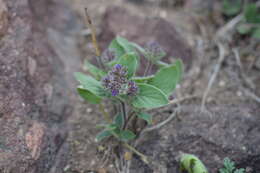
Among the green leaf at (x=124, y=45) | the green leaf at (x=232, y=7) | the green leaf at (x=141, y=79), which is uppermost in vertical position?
the green leaf at (x=232, y=7)

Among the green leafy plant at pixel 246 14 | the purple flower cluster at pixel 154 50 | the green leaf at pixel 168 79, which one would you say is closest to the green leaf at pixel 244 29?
the green leafy plant at pixel 246 14

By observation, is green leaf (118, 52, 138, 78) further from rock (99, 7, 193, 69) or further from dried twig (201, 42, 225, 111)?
rock (99, 7, 193, 69)

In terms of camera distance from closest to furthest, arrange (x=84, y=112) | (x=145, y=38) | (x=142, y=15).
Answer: (x=84, y=112) < (x=145, y=38) < (x=142, y=15)

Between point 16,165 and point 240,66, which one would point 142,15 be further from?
point 16,165

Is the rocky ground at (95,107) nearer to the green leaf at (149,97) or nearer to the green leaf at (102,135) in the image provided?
the green leaf at (102,135)

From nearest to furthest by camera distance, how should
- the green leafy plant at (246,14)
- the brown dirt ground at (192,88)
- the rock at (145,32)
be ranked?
1. the brown dirt ground at (192,88)
2. the rock at (145,32)
3. the green leafy plant at (246,14)

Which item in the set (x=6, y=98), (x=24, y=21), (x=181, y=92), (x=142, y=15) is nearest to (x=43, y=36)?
(x=24, y=21)
